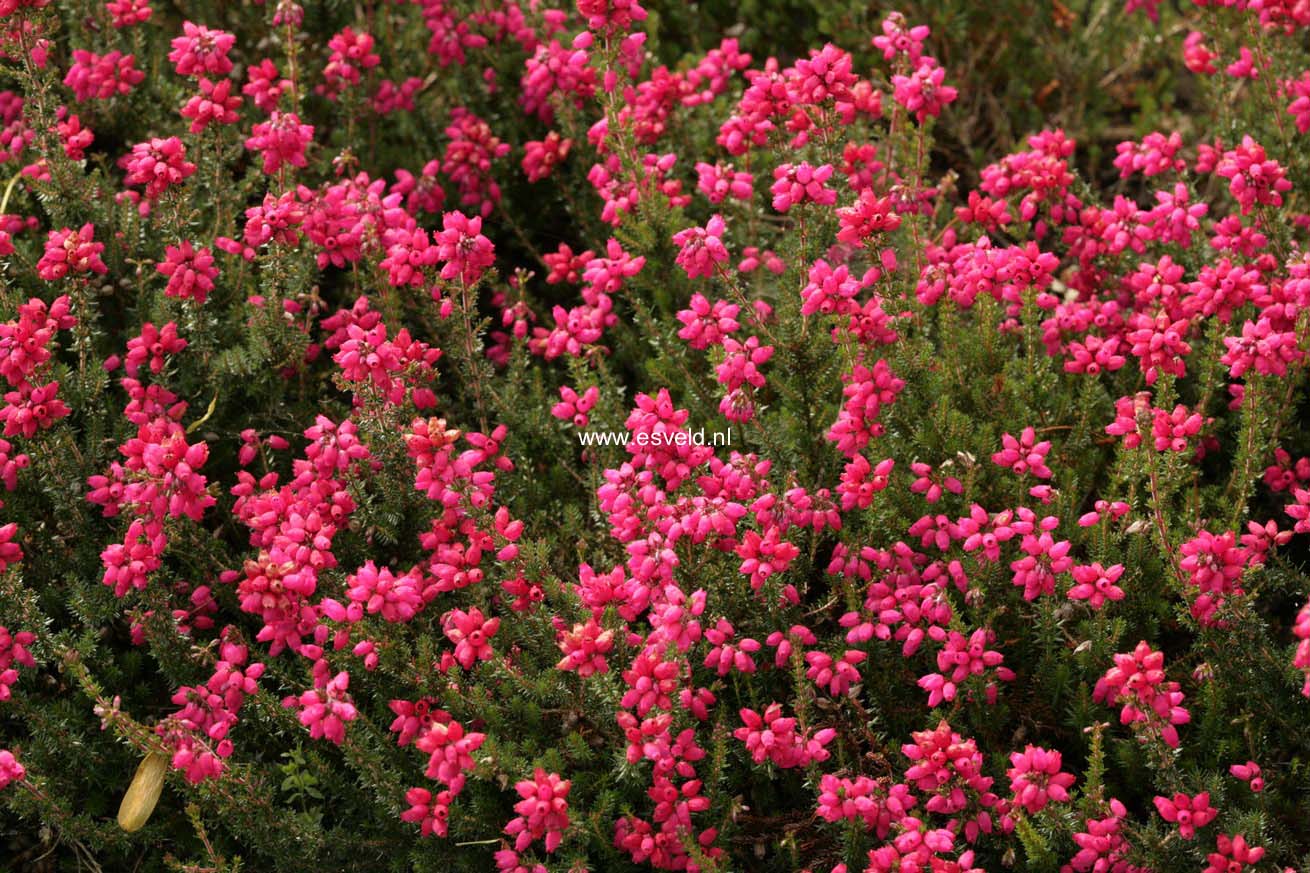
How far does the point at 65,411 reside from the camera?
3.53 m

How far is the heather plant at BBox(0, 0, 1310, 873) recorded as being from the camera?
3145 millimetres

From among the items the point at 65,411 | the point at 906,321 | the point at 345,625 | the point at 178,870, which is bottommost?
the point at 178,870

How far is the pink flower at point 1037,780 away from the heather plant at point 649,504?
10 millimetres

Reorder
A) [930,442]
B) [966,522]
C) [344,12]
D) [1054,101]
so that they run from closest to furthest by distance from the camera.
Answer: [966,522], [930,442], [344,12], [1054,101]

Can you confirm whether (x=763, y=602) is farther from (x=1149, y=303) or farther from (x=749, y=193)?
(x=1149, y=303)

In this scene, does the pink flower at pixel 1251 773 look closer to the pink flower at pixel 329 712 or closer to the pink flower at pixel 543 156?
the pink flower at pixel 329 712

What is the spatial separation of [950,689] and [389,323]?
2018 mm

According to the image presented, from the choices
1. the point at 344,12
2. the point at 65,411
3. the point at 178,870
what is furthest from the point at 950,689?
the point at 344,12

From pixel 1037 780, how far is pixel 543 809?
1.04 m

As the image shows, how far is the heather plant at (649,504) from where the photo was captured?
3145 millimetres

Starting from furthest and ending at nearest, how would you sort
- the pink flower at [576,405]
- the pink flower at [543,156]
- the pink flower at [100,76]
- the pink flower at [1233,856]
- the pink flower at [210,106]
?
the pink flower at [543,156] < the pink flower at [100,76] < the pink flower at [210,106] < the pink flower at [576,405] < the pink flower at [1233,856]

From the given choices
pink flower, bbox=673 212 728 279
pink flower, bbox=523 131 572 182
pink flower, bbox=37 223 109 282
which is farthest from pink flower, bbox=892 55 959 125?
pink flower, bbox=37 223 109 282

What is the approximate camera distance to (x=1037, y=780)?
9.57 feet

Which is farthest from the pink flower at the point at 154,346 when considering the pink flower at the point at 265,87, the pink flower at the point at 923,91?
the pink flower at the point at 923,91
